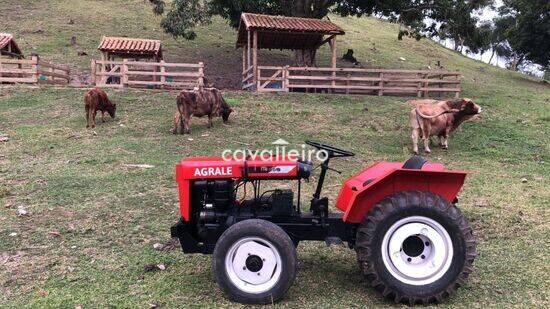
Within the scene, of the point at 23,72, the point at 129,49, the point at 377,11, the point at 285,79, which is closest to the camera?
the point at 23,72

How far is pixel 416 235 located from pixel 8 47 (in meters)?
22.3

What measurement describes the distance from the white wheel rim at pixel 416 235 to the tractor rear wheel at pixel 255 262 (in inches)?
31.9

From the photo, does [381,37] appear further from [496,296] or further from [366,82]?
[496,296]

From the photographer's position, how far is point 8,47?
21406 mm

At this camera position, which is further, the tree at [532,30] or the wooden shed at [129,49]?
the tree at [532,30]

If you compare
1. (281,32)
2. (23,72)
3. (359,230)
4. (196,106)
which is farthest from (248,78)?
(359,230)

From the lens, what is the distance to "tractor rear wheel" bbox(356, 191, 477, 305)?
397 cm

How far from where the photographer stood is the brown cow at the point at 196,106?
40.0 ft

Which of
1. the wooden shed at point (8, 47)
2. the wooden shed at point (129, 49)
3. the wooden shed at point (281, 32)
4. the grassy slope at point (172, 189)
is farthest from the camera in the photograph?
the wooden shed at point (129, 49)

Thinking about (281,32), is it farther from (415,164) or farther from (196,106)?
(415,164)

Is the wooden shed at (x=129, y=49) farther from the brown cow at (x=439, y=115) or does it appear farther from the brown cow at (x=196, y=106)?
the brown cow at (x=439, y=115)

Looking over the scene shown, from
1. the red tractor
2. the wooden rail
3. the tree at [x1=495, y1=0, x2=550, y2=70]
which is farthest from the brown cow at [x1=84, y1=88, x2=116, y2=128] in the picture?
the tree at [x1=495, y1=0, x2=550, y2=70]

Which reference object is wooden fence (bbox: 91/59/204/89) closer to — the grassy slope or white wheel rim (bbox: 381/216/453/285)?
the grassy slope

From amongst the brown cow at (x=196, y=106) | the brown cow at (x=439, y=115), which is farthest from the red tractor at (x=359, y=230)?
the brown cow at (x=196, y=106)
